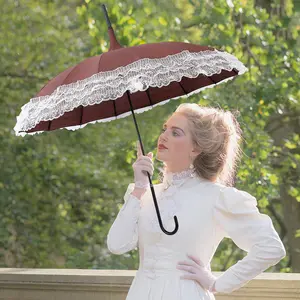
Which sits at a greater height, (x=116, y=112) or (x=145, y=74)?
(x=116, y=112)

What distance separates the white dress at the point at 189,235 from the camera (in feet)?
10.0

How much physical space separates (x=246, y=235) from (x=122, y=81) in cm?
72

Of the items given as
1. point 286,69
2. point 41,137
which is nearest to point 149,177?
point 286,69

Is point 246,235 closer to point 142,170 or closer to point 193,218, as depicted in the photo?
point 193,218

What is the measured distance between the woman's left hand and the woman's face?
1.21ft

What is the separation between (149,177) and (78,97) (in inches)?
17.3

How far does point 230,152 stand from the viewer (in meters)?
3.27

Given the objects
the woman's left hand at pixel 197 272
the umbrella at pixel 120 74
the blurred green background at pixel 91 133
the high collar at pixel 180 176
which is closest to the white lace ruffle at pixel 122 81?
the umbrella at pixel 120 74

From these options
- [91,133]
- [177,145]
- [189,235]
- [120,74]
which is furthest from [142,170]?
[91,133]

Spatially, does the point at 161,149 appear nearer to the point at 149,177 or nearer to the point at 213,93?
the point at 149,177

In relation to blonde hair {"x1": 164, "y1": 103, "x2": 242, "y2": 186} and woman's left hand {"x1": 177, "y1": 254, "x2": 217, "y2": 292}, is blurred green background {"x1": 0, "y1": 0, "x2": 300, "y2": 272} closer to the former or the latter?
blonde hair {"x1": 164, "y1": 103, "x2": 242, "y2": 186}

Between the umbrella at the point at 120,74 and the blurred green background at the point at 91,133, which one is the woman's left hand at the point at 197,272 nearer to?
the umbrella at the point at 120,74

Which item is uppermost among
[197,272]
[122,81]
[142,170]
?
[122,81]

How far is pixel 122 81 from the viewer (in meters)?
2.94
